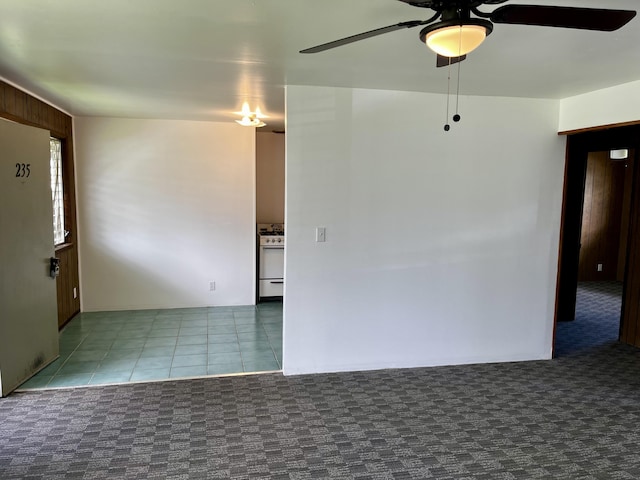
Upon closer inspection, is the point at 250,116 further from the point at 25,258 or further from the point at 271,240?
the point at 25,258

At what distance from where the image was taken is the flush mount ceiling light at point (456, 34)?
5.11 ft

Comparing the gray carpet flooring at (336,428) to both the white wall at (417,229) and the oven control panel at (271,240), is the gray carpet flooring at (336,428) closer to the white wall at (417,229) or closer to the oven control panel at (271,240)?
the white wall at (417,229)

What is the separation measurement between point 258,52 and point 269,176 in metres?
3.99

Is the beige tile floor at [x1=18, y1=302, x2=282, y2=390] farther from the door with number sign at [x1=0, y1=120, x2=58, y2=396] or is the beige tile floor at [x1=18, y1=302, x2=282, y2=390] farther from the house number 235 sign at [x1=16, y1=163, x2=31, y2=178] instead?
the house number 235 sign at [x1=16, y1=163, x2=31, y2=178]

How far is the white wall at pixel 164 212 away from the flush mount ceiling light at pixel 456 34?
4.28 metres

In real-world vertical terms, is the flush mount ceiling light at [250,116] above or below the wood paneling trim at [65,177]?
above

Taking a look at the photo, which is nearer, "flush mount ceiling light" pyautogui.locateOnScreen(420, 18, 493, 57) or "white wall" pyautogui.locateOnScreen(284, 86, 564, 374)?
"flush mount ceiling light" pyautogui.locateOnScreen(420, 18, 493, 57)

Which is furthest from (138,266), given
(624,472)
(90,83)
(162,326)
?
(624,472)

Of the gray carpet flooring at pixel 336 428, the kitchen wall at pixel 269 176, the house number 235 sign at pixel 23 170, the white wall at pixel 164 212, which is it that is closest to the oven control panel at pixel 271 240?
the white wall at pixel 164 212

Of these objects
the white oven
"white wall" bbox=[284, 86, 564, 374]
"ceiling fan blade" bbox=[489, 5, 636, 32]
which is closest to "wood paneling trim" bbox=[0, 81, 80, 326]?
the white oven

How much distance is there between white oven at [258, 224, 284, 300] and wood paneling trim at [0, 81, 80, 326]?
221 centimetres

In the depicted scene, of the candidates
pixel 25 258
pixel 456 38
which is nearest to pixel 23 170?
pixel 25 258

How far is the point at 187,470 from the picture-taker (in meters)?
2.36

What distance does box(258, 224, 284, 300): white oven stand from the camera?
5918 millimetres
